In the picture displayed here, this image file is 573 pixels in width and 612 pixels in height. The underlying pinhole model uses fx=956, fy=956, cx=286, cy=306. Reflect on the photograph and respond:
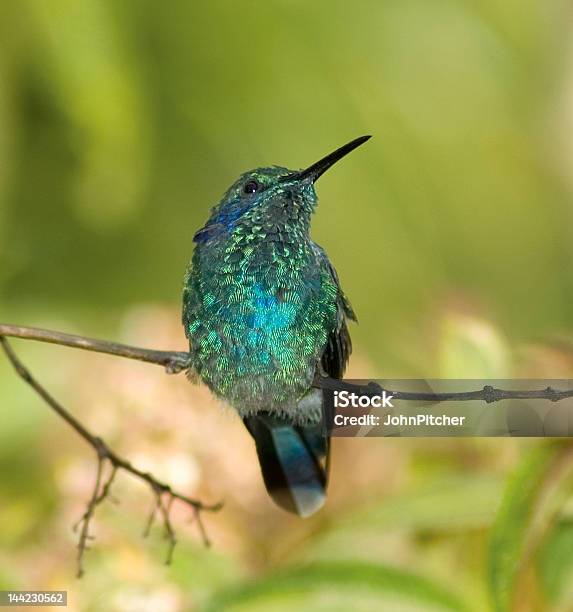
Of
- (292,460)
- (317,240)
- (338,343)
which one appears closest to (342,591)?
(292,460)

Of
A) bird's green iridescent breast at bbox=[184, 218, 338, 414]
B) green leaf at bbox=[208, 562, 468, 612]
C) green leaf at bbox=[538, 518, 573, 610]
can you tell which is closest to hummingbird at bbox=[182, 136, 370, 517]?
bird's green iridescent breast at bbox=[184, 218, 338, 414]

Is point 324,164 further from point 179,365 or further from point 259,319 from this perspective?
point 179,365

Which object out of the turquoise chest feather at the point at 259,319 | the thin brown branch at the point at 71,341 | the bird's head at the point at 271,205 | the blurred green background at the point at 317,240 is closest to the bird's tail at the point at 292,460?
the blurred green background at the point at 317,240

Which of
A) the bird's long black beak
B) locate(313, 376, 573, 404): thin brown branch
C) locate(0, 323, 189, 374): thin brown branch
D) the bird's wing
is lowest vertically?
locate(0, 323, 189, 374): thin brown branch

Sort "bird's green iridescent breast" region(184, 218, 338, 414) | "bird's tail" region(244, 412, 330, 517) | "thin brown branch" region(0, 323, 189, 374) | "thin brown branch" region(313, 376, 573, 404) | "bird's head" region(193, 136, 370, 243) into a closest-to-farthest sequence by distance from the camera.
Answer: "thin brown branch" region(0, 323, 189, 374) < "thin brown branch" region(313, 376, 573, 404) < "bird's green iridescent breast" region(184, 218, 338, 414) < "bird's head" region(193, 136, 370, 243) < "bird's tail" region(244, 412, 330, 517)

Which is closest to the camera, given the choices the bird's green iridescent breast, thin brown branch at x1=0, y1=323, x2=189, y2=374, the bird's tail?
thin brown branch at x1=0, y1=323, x2=189, y2=374

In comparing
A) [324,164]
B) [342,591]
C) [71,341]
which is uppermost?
[324,164]

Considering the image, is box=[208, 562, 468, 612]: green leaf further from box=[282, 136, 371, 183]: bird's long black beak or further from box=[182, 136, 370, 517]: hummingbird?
box=[282, 136, 371, 183]: bird's long black beak
